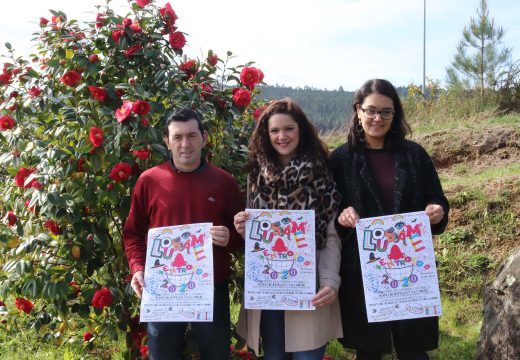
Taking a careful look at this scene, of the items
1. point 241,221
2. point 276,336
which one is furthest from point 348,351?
point 241,221

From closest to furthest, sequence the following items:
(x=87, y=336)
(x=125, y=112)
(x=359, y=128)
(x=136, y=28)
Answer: (x=125, y=112)
(x=359, y=128)
(x=136, y=28)
(x=87, y=336)

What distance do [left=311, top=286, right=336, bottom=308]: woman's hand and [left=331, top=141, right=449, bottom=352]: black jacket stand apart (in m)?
0.19

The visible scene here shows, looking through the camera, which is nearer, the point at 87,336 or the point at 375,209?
the point at 375,209

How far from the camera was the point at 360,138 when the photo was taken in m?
2.53

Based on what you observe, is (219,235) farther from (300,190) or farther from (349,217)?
(349,217)

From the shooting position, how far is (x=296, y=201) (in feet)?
7.84

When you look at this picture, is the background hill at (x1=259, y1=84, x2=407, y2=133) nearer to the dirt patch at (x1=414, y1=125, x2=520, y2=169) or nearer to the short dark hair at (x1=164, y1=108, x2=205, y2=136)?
the dirt patch at (x1=414, y1=125, x2=520, y2=169)

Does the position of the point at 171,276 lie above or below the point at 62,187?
below

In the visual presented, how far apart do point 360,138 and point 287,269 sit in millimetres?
723

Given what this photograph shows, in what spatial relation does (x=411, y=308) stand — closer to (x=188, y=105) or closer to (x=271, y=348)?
(x=271, y=348)

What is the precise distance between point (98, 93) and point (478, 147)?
218 inches

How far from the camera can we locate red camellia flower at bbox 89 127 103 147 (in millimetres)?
2463

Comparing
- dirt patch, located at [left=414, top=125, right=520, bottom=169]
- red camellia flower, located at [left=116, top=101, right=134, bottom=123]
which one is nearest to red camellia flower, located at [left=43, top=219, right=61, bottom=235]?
red camellia flower, located at [left=116, top=101, right=134, bottom=123]

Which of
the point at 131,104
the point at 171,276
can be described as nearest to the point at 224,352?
the point at 171,276
